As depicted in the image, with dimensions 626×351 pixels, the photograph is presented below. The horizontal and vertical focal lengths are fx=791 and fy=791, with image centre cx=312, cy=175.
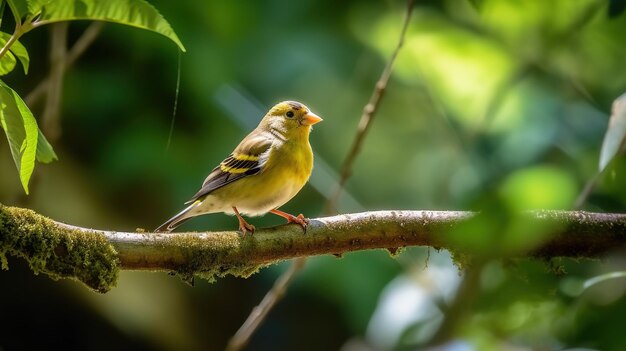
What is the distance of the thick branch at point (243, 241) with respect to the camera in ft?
8.15

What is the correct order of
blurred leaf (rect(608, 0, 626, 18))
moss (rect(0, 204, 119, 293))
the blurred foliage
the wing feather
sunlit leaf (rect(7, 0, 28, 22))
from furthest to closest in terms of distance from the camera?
the blurred foliage → the wing feather → blurred leaf (rect(608, 0, 626, 18)) → moss (rect(0, 204, 119, 293)) → sunlit leaf (rect(7, 0, 28, 22))

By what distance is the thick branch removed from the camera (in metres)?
2.48

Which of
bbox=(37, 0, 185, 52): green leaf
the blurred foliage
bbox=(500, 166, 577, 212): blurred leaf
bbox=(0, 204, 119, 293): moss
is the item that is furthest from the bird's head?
bbox=(500, 166, 577, 212): blurred leaf

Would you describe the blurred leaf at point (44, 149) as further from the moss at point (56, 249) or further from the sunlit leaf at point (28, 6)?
the sunlit leaf at point (28, 6)

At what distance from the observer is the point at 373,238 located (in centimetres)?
293

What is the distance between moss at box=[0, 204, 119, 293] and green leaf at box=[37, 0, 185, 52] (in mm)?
738

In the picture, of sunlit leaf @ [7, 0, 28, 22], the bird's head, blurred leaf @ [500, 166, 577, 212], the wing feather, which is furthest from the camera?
the bird's head

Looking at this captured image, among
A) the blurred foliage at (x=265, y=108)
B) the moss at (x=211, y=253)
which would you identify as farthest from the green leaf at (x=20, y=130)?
the blurred foliage at (x=265, y=108)

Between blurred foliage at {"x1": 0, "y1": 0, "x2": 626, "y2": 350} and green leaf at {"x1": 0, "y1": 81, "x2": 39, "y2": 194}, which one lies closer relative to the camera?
green leaf at {"x1": 0, "y1": 81, "x2": 39, "y2": 194}

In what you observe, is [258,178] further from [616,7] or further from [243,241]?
[616,7]

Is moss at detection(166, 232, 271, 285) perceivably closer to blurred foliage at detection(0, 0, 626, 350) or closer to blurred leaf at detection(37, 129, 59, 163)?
blurred leaf at detection(37, 129, 59, 163)

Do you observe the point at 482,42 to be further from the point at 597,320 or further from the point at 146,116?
the point at 597,320

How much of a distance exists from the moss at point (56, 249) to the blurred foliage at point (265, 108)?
2.43 m

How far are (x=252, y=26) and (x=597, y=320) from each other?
16.5ft
